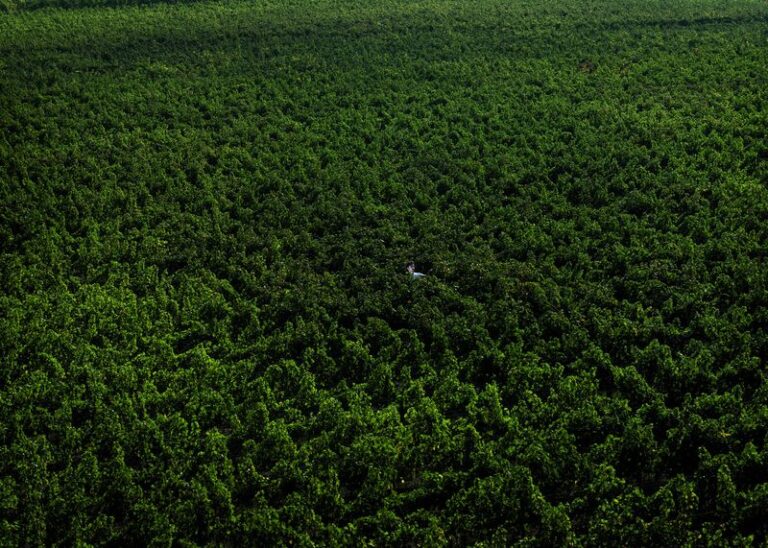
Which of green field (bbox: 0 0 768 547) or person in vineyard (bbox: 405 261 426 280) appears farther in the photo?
person in vineyard (bbox: 405 261 426 280)

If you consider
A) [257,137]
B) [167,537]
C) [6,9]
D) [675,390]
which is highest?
[6,9]

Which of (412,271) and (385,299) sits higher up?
(412,271)

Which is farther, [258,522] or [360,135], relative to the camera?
[360,135]

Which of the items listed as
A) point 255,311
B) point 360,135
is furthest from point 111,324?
point 360,135

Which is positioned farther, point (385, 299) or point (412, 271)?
point (412, 271)

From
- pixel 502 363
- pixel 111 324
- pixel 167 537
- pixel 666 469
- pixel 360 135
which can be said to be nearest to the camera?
pixel 167 537

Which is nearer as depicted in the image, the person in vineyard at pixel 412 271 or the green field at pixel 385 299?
the green field at pixel 385 299

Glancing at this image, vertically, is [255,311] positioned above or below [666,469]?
above

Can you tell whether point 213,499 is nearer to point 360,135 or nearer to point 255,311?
point 255,311
